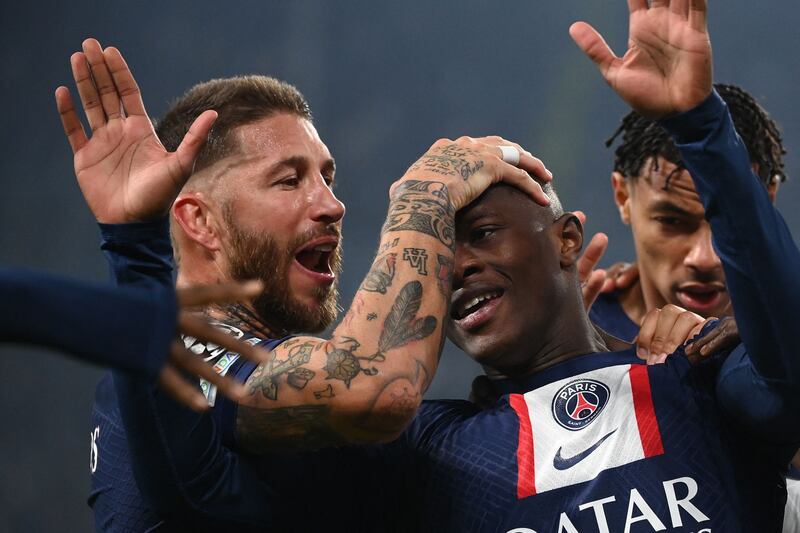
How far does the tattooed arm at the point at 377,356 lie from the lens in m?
2.04

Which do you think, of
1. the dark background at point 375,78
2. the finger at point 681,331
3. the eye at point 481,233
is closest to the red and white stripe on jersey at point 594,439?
the finger at point 681,331

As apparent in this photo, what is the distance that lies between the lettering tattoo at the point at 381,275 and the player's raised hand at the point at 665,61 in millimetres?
553

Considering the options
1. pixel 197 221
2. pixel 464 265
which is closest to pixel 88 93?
pixel 197 221

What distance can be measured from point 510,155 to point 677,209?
115 cm

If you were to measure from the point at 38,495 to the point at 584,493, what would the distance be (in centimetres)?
396

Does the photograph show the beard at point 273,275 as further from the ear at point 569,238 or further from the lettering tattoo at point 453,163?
the ear at point 569,238

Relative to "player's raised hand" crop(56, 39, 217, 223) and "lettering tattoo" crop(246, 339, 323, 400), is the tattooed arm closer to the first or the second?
"lettering tattoo" crop(246, 339, 323, 400)

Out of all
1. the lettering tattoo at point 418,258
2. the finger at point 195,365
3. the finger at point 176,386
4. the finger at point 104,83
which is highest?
the finger at point 104,83

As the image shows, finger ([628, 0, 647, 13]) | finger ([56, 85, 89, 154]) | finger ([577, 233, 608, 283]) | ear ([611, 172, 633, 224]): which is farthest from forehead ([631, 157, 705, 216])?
finger ([56, 85, 89, 154])

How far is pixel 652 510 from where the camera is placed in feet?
6.84

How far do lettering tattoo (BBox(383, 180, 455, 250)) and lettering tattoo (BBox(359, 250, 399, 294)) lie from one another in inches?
3.1

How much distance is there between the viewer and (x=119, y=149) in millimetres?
2088

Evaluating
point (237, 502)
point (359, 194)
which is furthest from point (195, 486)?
point (359, 194)

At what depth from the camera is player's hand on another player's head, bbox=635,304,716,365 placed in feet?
7.77
